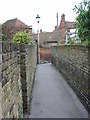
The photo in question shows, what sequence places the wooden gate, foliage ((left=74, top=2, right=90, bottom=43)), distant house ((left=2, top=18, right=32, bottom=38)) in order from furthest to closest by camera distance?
the wooden gate → distant house ((left=2, top=18, right=32, bottom=38)) → foliage ((left=74, top=2, right=90, bottom=43))

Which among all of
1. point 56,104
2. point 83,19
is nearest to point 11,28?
point 56,104

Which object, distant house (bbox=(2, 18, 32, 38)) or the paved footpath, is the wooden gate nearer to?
distant house (bbox=(2, 18, 32, 38))

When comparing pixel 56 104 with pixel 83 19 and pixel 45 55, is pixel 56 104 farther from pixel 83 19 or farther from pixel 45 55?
pixel 45 55

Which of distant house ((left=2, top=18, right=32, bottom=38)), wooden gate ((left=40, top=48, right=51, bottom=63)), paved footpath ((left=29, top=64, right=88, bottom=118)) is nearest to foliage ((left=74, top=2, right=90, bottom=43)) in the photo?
paved footpath ((left=29, top=64, right=88, bottom=118))

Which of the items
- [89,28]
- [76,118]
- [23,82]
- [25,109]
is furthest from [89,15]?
[25,109]

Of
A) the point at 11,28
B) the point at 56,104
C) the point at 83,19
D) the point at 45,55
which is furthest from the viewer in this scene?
the point at 45,55

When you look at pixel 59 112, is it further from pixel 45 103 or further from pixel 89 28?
pixel 89 28

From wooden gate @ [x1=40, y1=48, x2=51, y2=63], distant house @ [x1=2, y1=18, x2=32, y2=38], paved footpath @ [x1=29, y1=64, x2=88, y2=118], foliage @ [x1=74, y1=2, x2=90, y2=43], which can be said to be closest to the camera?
foliage @ [x1=74, y1=2, x2=90, y2=43]

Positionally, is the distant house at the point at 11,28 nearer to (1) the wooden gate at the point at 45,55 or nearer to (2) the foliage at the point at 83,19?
(1) the wooden gate at the point at 45,55

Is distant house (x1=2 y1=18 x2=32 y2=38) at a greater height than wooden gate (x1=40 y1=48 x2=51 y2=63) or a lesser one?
greater

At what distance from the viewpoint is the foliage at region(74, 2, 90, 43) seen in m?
3.82

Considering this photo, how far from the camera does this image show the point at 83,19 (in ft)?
12.9

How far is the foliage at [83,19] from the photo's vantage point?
382 cm

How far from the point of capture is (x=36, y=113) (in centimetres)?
413
